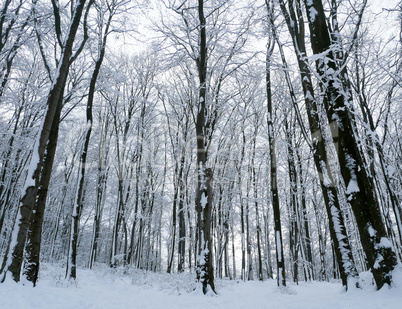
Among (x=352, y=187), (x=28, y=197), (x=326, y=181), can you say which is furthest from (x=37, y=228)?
(x=326, y=181)

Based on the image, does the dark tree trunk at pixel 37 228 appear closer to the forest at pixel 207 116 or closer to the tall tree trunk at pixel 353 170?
the forest at pixel 207 116

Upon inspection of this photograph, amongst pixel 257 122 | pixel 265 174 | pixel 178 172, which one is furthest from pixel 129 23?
pixel 265 174

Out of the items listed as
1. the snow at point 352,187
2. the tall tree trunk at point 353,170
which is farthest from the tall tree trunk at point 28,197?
the snow at point 352,187

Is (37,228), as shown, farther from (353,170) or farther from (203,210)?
(353,170)

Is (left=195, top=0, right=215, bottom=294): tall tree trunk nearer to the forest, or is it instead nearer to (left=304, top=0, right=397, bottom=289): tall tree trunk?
the forest

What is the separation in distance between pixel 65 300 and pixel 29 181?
2.28m

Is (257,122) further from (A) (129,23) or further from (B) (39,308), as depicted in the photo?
(B) (39,308)

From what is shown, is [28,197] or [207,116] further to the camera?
[207,116]

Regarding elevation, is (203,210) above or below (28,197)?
above

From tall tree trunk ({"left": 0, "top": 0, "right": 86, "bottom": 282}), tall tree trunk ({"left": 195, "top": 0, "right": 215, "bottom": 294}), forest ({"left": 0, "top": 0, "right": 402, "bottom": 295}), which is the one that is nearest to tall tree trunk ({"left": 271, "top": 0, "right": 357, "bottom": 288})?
forest ({"left": 0, "top": 0, "right": 402, "bottom": 295})

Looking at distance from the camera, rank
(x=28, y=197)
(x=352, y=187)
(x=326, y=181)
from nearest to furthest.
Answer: (x=352, y=187) < (x=28, y=197) < (x=326, y=181)

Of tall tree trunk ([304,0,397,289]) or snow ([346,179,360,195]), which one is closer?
tall tree trunk ([304,0,397,289])

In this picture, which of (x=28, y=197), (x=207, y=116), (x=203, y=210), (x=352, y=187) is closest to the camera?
(x=352, y=187)

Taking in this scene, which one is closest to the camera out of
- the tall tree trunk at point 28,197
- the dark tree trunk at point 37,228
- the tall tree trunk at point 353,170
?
the tall tree trunk at point 353,170
